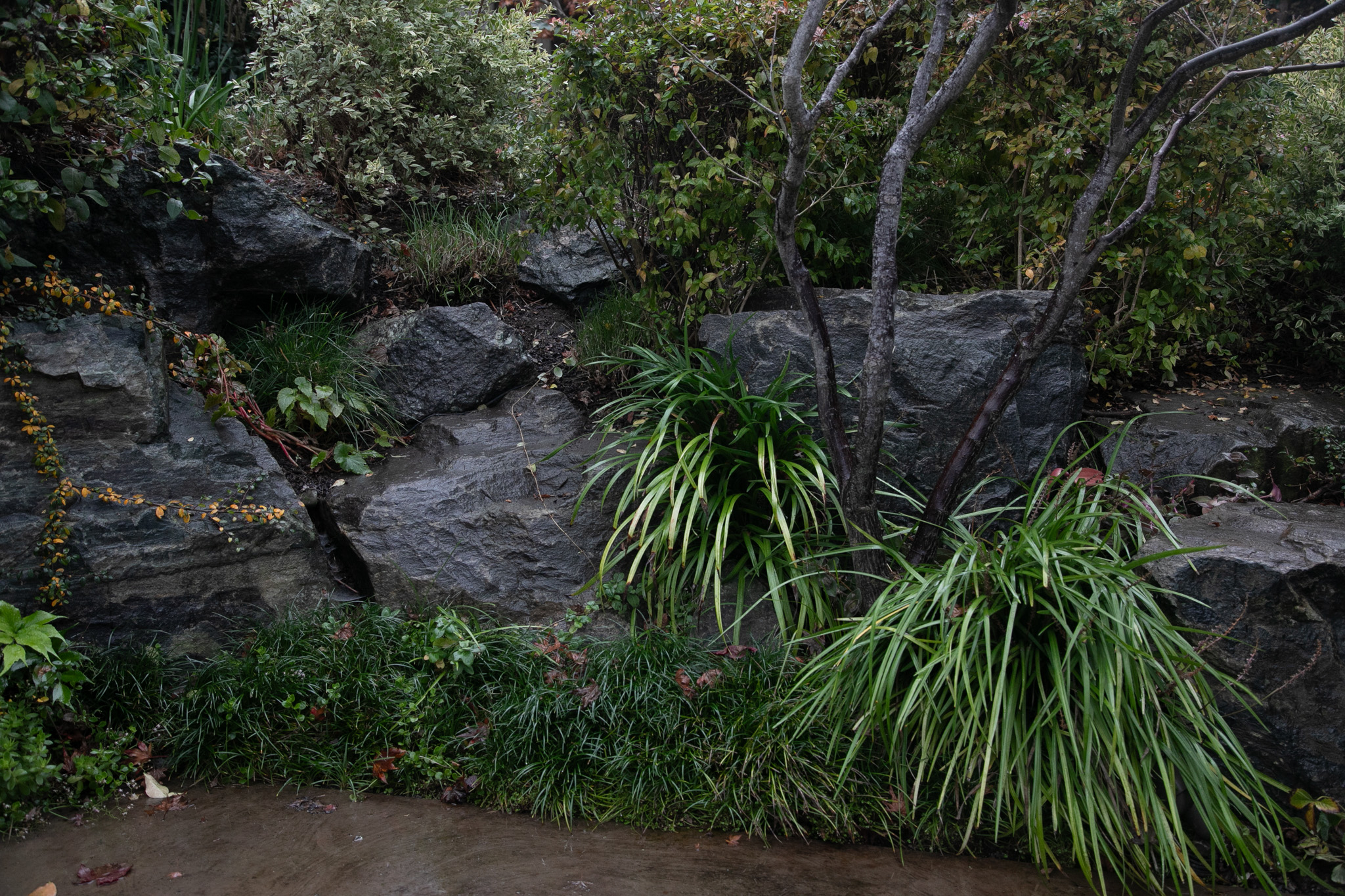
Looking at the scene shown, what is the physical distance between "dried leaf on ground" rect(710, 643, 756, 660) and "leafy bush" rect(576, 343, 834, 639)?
0.07 m

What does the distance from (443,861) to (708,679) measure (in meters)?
1.03

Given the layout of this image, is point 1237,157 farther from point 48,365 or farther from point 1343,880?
point 48,365

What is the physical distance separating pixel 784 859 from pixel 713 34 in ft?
10.8

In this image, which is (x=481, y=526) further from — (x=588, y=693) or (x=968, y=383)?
(x=968, y=383)

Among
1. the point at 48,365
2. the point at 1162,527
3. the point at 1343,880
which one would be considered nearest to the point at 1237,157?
the point at 1162,527

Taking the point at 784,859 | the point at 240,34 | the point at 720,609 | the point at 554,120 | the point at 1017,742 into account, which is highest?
the point at 240,34

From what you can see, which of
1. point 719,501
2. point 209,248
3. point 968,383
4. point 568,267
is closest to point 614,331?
point 568,267

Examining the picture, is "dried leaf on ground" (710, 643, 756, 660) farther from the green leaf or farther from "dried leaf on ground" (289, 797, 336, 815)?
the green leaf

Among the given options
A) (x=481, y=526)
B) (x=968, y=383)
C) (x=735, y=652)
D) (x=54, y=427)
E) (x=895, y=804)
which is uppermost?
(x=54, y=427)

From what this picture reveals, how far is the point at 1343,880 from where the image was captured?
2461 mm

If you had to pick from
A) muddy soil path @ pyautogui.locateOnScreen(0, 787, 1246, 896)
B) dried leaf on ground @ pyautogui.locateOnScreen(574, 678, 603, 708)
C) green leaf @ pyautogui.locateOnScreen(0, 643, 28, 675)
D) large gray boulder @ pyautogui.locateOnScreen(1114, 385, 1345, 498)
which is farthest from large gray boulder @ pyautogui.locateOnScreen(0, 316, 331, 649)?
large gray boulder @ pyautogui.locateOnScreen(1114, 385, 1345, 498)

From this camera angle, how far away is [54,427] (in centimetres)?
324

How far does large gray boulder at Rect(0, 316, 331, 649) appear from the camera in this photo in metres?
3.17

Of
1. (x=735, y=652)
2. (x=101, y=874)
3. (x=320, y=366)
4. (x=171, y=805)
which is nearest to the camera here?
(x=101, y=874)
